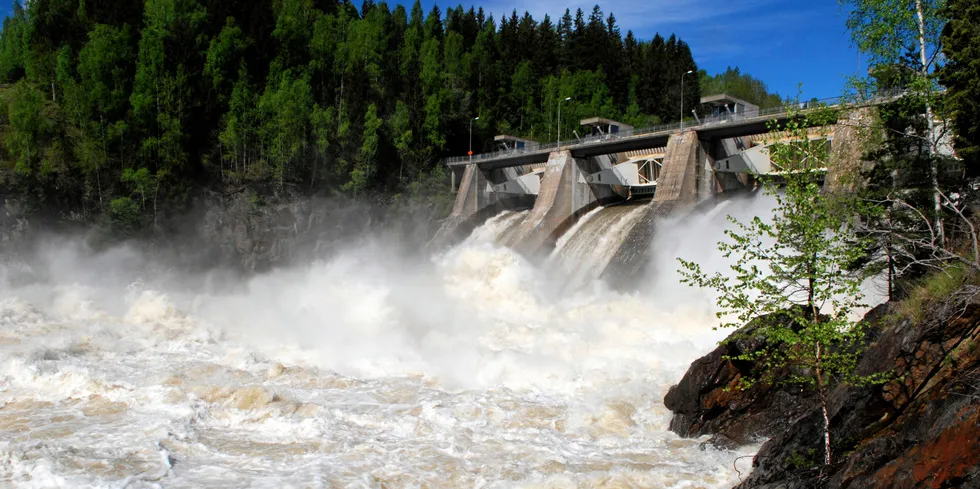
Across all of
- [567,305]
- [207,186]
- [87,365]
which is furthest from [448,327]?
[207,186]

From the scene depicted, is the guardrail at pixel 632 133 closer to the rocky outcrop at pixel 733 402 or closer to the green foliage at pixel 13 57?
the rocky outcrop at pixel 733 402

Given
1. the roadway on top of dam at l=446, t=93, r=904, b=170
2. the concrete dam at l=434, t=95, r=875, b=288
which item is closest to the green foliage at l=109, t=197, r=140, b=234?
the concrete dam at l=434, t=95, r=875, b=288

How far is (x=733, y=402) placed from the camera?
40.4 ft

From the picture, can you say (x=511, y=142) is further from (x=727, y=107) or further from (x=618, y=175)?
(x=727, y=107)

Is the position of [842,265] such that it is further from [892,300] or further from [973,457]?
[892,300]

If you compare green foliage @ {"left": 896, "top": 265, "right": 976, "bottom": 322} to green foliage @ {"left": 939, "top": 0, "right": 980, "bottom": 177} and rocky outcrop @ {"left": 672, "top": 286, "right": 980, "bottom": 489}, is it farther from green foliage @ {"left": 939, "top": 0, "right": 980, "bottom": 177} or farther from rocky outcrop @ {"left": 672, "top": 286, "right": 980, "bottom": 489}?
green foliage @ {"left": 939, "top": 0, "right": 980, "bottom": 177}

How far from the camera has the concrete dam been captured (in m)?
29.0

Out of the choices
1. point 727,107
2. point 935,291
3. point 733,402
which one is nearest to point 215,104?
point 727,107

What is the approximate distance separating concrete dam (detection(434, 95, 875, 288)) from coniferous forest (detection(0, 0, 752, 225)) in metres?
5.24

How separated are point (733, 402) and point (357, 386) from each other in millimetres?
9003

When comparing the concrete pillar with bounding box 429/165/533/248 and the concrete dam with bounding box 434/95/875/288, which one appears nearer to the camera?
the concrete dam with bounding box 434/95/875/288

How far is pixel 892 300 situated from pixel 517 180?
3188 cm

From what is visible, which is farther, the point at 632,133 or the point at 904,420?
the point at 632,133

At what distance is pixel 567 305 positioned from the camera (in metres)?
26.1
